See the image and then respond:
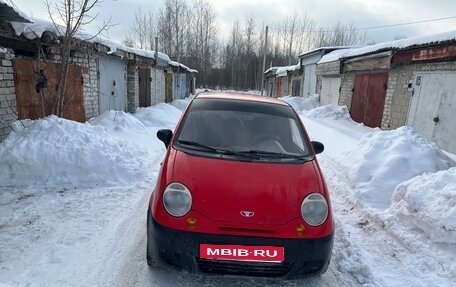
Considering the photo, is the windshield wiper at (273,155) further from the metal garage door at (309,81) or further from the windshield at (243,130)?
the metal garage door at (309,81)

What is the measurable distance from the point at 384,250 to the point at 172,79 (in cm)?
2150

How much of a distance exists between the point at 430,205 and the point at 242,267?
2.59 meters

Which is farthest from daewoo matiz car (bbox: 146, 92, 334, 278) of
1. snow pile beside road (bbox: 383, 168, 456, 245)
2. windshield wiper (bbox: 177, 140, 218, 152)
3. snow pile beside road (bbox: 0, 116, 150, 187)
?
snow pile beside road (bbox: 0, 116, 150, 187)

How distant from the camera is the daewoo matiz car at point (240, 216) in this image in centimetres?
257

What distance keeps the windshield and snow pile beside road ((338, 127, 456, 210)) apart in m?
2.14

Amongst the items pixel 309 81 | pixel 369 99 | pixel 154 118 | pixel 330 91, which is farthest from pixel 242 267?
pixel 309 81

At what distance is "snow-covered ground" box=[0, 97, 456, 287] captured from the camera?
301 centimetres

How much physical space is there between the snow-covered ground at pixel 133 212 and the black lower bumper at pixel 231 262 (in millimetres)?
212

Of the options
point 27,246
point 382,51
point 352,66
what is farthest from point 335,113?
point 27,246

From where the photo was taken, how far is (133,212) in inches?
170

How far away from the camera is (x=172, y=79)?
77.6ft

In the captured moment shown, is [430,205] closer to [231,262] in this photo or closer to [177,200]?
[231,262]

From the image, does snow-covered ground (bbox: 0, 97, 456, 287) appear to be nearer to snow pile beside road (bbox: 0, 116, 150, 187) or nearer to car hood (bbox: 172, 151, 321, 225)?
snow pile beside road (bbox: 0, 116, 150, 187)

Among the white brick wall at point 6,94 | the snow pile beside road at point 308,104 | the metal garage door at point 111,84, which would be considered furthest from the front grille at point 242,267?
the snow pile beside road at point 308,104
